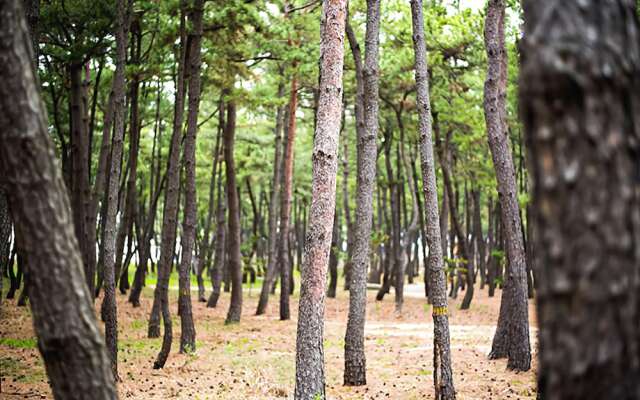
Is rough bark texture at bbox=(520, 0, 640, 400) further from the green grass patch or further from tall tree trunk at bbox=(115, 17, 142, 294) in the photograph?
tall tree trunk at bbox=(115, 17, 142, 294)

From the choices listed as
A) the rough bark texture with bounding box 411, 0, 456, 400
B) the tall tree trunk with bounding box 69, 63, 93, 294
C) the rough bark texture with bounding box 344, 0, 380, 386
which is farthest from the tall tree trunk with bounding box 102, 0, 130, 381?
the tall tree trunk with bounding box 69, 63, 93, 294

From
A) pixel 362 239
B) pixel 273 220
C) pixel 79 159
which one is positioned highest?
pixel 79 159

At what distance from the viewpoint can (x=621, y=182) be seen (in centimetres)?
182

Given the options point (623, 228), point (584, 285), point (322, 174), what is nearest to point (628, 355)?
point (584, 285)

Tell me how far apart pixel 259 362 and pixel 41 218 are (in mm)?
9056

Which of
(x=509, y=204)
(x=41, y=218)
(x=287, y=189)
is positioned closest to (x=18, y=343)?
(x=287, y=189)

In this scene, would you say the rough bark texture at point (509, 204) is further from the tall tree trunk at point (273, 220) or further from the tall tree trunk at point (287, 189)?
the tall tree trunk at point (273, 220)

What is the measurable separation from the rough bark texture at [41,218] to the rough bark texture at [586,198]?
2.11 meters

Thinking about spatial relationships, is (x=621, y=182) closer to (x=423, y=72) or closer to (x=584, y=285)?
(x=584, y=285)

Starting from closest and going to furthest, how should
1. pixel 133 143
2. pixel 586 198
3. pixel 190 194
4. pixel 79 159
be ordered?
pixel 586 198 → pixel 190 194 → pixel 79 159 → pixel 133 143

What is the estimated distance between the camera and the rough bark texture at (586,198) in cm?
178

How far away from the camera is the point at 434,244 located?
316 inches

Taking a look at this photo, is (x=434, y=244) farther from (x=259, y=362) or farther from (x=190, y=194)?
(x=190, y=194)

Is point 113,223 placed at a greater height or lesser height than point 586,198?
greater
